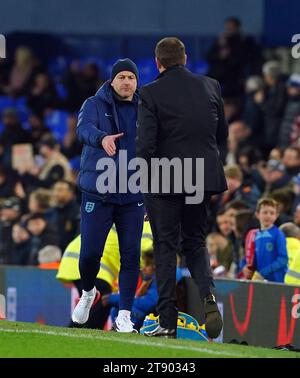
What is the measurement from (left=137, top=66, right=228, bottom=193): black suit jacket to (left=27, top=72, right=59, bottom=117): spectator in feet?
43.6

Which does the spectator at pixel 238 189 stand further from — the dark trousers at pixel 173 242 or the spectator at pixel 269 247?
the dark trousers at pixel 173 242

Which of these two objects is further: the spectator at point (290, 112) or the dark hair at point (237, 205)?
the spectator at point (290, 112)

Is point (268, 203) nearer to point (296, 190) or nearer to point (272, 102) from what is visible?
point (296, 190)

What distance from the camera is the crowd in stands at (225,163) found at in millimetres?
15097

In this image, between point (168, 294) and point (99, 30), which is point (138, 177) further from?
point (99, 30)

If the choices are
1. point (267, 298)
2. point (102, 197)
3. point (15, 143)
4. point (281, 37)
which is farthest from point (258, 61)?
point (102, 197)

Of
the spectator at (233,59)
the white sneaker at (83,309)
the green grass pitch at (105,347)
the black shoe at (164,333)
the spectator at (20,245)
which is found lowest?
the green grass pitch at (105,347)

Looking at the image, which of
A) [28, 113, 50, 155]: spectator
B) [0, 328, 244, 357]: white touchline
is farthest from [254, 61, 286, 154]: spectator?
[0, 328, 244, 357]: white touchline

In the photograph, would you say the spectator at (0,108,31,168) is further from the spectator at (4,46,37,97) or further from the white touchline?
the white touchline

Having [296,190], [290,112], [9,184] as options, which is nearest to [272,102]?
[290,112]

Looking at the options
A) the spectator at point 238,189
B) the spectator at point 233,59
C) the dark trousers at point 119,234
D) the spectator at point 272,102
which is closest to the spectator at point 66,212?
the spectator at point 238,189

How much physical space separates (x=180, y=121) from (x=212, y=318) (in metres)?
1.34

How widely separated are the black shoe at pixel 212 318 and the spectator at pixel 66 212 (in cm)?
783

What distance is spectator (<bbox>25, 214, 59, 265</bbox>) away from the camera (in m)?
18.8
